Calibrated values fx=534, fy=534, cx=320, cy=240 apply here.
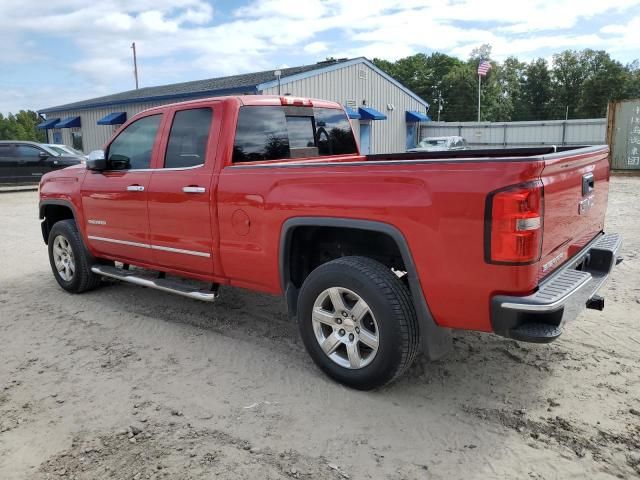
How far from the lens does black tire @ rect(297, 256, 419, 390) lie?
3152mm

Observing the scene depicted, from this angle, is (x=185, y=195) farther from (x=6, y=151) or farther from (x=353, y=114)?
(x=353, y=114)

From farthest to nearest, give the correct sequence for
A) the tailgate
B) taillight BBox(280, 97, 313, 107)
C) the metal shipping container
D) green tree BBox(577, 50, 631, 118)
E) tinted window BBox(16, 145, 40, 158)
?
1. green tree BBox(577, 50, 631, 118)
2. the metal shipping container
3. tinted window BBox(16, 145, 40, 158)
4. taillight BBox(280, 97, 313, 107)
5. the tailgate

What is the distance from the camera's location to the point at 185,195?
4297 millimetres

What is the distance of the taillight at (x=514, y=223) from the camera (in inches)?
105

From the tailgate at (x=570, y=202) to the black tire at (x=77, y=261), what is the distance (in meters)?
4.56

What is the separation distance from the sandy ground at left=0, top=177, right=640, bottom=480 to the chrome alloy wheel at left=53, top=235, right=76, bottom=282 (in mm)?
909

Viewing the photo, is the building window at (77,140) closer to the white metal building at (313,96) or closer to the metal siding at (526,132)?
the white metal building at (313,96)

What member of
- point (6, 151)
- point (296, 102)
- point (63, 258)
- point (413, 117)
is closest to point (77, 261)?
point (63, 258)

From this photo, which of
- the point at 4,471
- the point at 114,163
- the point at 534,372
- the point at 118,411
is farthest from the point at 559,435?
the point at 114,163

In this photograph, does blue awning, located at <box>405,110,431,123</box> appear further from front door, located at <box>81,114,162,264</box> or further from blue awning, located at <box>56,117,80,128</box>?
front door, located at <box>81,114,162,264</box>

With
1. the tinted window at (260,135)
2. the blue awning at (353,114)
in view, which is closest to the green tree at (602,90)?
the blue awning at (353,114)

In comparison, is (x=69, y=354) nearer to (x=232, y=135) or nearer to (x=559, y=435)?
(x=232, y=135)

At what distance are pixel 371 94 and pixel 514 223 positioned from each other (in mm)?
24108

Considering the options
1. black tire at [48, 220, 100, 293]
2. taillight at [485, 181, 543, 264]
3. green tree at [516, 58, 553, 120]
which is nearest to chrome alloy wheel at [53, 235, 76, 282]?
black tire at [48, 220, 100, 293]
